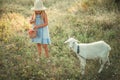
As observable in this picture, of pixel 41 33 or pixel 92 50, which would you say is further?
pixel 41 33

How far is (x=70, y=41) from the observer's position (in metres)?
8.14

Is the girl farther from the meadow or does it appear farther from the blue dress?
the meadow

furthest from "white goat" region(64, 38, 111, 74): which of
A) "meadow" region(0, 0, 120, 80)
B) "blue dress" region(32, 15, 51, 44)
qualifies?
"blue dress" region(32, 15, 51, 44)

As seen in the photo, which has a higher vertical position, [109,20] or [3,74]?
[109,20]

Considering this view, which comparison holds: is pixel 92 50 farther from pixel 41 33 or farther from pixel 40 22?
pixel 40 22

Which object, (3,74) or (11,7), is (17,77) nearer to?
(3,74)

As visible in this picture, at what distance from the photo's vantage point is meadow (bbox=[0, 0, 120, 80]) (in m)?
8.30

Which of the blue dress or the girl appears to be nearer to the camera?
the girl

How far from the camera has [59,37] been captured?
1084cm

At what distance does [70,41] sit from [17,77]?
1609mm

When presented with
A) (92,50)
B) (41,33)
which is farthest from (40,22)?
(92,50)

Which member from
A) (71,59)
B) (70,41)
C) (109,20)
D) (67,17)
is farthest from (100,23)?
(70,41)

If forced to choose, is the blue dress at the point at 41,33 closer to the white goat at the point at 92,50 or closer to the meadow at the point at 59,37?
the meadow at the point at 59,37

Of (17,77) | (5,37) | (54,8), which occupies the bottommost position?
(17,77)
